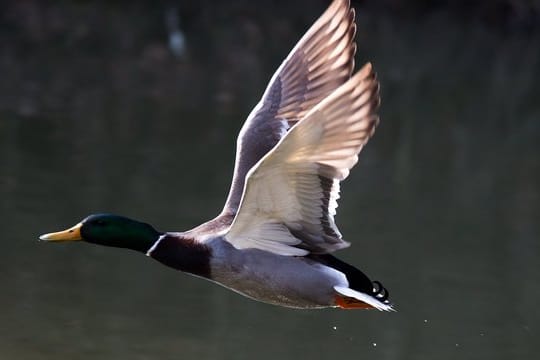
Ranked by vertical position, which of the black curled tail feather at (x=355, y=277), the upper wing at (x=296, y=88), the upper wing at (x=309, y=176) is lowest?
the black curled tail feather at (x=355, y=277)

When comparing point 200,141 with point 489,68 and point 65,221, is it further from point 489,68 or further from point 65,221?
point 489,68

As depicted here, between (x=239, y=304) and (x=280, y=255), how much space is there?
7.18 ft

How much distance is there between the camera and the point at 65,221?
845 cm

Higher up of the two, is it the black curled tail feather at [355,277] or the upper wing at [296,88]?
the upper wing at [296,88]

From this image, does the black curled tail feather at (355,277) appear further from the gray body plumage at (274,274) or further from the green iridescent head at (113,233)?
the green iridescent head at (113,233)

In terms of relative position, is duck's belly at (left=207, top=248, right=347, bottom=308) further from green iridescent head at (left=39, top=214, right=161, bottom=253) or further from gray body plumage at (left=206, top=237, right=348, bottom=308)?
green iridescent head at (left=39, top=214, right=161, bottom=253)

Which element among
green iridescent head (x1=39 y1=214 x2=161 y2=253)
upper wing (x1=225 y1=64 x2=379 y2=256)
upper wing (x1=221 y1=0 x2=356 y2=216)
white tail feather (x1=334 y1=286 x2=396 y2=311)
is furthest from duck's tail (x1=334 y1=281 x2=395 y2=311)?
green iridescent head (x1=39 y1=214 x2=161 y2=253)

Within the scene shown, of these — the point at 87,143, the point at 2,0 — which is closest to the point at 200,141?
the point at 87,143

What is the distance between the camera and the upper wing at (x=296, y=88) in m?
5.49

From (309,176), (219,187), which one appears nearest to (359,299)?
(309,176)

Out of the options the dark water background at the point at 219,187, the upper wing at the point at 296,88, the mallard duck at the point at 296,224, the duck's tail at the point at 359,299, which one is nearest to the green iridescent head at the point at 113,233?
the mallard duck at the point at 296,224

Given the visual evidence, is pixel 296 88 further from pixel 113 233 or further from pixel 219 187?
pixel 219 187

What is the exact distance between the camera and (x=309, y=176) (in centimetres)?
473

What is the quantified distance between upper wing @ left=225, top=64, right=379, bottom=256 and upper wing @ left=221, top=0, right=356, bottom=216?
506mm
